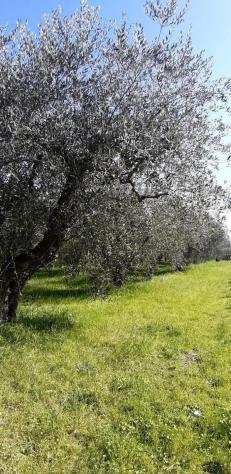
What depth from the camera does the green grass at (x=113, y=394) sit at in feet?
30.3

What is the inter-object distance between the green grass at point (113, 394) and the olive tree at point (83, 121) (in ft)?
10.9

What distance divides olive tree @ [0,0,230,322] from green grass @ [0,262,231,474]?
3326mm

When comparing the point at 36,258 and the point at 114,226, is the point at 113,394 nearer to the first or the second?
the point at 114,226

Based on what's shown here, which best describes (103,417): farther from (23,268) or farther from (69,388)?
(23,268)

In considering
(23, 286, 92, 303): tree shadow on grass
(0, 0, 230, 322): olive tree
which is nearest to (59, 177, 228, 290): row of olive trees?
(0, 0, 230, 322): olive tree

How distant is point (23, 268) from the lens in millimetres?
16375

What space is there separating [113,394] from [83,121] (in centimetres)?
A: 668

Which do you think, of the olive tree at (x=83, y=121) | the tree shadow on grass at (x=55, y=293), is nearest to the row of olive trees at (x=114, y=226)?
the olive tree at (x=83, y=121)

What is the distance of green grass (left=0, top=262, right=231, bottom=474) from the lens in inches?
363

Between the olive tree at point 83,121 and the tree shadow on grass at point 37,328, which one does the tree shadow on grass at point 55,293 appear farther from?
the olive tree at point 83,121

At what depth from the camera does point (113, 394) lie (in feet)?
38.8

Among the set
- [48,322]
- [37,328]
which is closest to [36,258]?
[37,328]

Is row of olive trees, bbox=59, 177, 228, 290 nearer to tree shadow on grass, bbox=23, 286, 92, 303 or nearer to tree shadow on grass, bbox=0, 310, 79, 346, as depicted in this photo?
tree shadow on grass, bbox=0, 310, 79, 346

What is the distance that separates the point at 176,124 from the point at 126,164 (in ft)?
5.74
